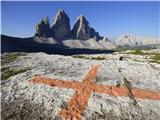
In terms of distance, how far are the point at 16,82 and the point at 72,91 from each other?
7843 millimetres

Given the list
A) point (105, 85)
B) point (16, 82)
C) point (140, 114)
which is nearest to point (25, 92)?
point (16, 82)

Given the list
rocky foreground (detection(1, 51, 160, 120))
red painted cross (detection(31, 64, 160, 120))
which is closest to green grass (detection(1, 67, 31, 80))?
rocky foreground (detection(1, 51, 160, 120))

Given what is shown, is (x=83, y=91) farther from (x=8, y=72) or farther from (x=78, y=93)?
(x=8, y=72)

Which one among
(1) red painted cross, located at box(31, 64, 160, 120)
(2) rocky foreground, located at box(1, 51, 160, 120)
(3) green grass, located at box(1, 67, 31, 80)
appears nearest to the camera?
(1) red painted cross, located at box(31, 64, 160, 120)

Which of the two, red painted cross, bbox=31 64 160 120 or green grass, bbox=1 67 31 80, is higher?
green grass, bbox=1 67 31 80

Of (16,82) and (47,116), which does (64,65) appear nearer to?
(16,82)

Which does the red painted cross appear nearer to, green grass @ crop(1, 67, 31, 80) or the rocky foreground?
the rocky foreground

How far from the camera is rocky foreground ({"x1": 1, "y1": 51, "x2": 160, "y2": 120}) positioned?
864 inches

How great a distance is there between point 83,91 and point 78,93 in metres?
0.83

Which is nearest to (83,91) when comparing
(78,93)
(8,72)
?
(78,93)

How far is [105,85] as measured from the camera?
28.9m

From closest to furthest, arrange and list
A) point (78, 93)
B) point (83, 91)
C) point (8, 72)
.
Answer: point (78, 93) → point (83, 91) → point (8, 72)

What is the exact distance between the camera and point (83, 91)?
26.0 m

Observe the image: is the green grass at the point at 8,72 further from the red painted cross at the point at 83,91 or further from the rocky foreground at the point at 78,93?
the red painted cross at the point at 83,91
